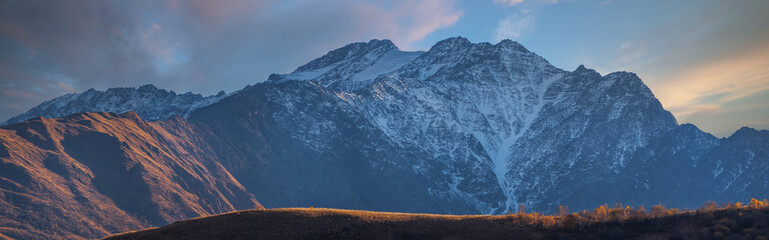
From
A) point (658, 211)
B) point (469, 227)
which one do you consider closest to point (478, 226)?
point (469, 227)

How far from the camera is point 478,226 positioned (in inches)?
2126

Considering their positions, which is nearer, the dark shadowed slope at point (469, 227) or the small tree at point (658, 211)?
the dark shadowed slope at point (469, 227)

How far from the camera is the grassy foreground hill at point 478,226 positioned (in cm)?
4789

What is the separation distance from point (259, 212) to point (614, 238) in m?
38.6

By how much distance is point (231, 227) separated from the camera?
51.5 m

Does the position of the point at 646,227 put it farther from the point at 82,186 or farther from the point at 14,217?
the point at 82,186

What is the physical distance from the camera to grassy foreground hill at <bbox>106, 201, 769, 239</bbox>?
157ft

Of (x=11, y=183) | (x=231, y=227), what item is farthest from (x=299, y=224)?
(x=11, y=183)

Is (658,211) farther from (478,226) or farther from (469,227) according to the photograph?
(469,227)

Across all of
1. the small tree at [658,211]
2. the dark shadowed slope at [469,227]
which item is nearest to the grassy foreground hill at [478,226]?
the dark shadowed slope at [469,227]

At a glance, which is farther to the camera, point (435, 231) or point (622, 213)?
point (622, 213)

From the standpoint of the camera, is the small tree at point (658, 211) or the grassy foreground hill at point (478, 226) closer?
the grassy foreground hill at point (478, 226)

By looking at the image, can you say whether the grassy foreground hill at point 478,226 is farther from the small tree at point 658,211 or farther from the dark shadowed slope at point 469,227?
the small tree at point 658,211

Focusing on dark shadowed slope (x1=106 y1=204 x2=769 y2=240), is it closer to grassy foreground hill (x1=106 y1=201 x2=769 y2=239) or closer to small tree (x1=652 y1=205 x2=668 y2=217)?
grassy foreground hill (x1=106 y1=201 x2=769 y2=239)
